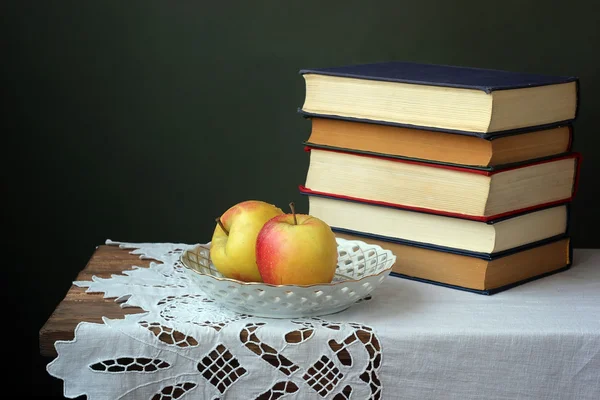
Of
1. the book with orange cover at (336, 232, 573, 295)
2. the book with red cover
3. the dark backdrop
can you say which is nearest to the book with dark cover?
the book with red cover

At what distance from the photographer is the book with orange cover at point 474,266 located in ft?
3.25

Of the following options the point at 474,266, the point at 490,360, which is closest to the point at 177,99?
the point at 474,266

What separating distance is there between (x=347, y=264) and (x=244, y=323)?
21cm

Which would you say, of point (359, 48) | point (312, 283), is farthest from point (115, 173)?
point (312, 283)

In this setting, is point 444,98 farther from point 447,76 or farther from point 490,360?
point 490,360

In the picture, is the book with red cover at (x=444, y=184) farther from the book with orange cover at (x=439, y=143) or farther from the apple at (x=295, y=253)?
the apple at (x=295, y=253)

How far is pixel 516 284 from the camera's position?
3.38 ft

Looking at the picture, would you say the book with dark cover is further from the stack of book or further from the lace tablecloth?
the lace tablecloth

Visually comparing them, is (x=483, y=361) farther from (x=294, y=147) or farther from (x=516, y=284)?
(x=294, y=147)

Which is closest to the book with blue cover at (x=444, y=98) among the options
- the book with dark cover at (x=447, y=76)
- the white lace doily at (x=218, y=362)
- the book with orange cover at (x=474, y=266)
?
the book with dark cover at (x=447, y=76)

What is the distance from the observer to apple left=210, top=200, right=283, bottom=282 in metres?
0.91

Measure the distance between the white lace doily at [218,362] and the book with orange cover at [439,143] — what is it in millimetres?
269

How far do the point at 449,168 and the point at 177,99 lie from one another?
2.58 feet

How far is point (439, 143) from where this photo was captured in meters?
1.00
